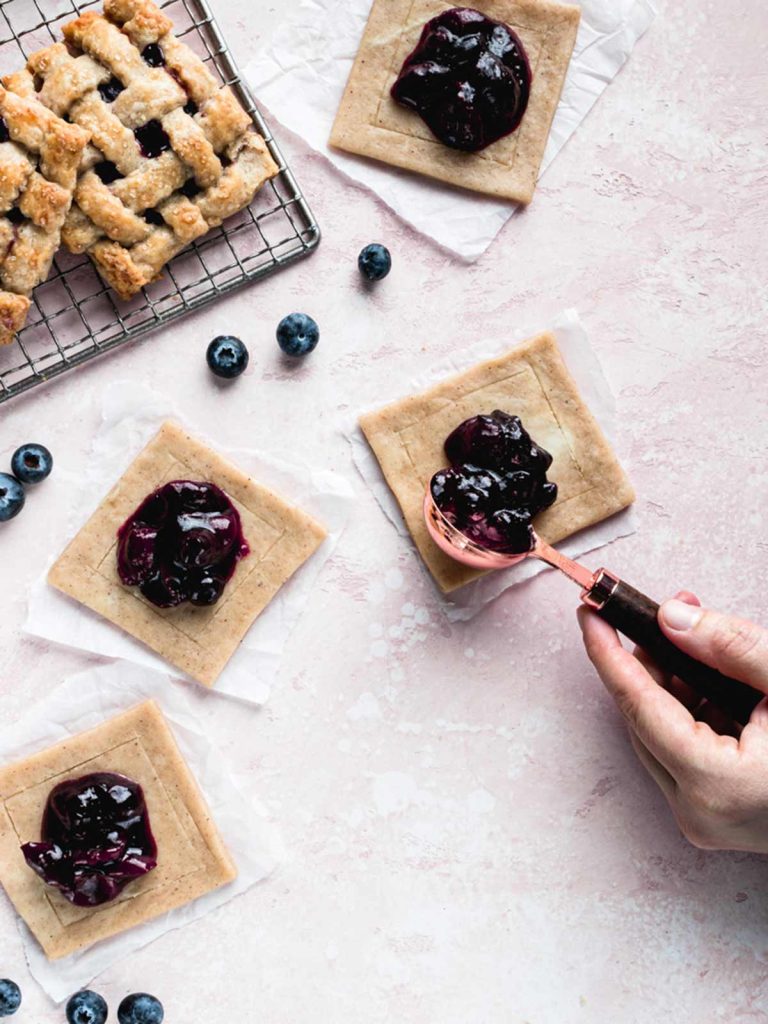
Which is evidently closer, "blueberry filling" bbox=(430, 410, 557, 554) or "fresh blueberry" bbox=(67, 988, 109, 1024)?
"blueberry filling" bbox=(430, 410, 557, 554)

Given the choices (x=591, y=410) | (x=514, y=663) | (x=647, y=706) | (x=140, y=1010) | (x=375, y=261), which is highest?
(x=375, y=261)

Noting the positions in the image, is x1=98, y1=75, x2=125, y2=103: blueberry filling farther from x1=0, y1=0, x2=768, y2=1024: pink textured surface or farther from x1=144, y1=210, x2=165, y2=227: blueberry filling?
x1=0, y1=0, x2=768, y2=1024: pink textured surface

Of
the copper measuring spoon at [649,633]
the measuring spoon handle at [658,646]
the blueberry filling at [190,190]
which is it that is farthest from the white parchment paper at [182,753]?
the blueberry filling at [190,190]

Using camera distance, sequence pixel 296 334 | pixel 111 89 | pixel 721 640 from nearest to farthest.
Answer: pixel 721 640, pixel 111 89, pixel 296 334

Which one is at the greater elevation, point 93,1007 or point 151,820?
point 151,820

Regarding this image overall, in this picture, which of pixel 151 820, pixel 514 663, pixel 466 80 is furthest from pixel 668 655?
pixel 466 80

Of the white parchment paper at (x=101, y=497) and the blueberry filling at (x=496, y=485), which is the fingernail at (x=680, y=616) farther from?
the white parchment paper at (x=101, y=497)

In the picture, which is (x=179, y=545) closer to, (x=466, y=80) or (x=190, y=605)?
(x=190, y=605)

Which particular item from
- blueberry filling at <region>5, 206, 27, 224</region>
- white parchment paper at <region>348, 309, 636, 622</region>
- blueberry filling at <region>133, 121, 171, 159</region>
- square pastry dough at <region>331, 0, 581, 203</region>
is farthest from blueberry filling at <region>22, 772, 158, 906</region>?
square pastry dough at <region>331, 0, 581, 203</region>
